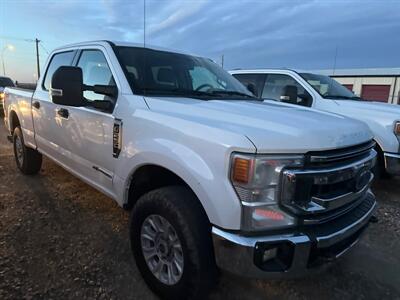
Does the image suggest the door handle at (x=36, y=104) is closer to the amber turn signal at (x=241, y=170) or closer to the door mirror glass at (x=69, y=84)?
the door mirror glass at (x=69, y=84)

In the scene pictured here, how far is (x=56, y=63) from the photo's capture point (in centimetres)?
450

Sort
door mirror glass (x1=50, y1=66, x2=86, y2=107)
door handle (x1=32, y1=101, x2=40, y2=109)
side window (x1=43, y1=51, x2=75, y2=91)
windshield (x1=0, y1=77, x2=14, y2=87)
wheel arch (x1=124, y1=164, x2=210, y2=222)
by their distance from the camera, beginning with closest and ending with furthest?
wheel arch (x1=124, y1=164, x2=210, y2=222) < door mirror glass (x1=50, y1=66, x2=86, y2=107) < side window (x1=43, y1=51, x2=75, y2=91) < door handle (x1=32, y1=101, x2=40, y2=109) < windshield (x1=0, y1=77, x2=14, y2=87)

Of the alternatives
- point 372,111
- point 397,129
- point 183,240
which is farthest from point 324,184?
point 372,111

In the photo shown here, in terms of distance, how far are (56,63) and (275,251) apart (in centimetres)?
379

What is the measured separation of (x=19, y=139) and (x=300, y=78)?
495 centimetres

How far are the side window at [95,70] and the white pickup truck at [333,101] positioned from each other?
200 centimetres

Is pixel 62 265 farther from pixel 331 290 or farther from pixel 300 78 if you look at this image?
pixel 300 78

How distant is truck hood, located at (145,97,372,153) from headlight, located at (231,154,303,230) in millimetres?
77

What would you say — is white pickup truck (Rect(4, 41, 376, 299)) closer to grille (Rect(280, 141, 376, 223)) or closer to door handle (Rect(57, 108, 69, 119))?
grille (Rect(280, 141, 376, 223))

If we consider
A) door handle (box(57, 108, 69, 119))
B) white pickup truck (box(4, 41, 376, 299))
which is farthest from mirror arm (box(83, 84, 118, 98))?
door handle (box(57, 108, 69, 119))

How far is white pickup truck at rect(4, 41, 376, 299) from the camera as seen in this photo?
1.98m

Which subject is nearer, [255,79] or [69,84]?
[69,84]

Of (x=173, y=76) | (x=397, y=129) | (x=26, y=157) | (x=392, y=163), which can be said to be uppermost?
(x=173, y=76)

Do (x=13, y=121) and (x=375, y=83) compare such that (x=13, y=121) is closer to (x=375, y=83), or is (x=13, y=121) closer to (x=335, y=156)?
(x=335, y=156)
